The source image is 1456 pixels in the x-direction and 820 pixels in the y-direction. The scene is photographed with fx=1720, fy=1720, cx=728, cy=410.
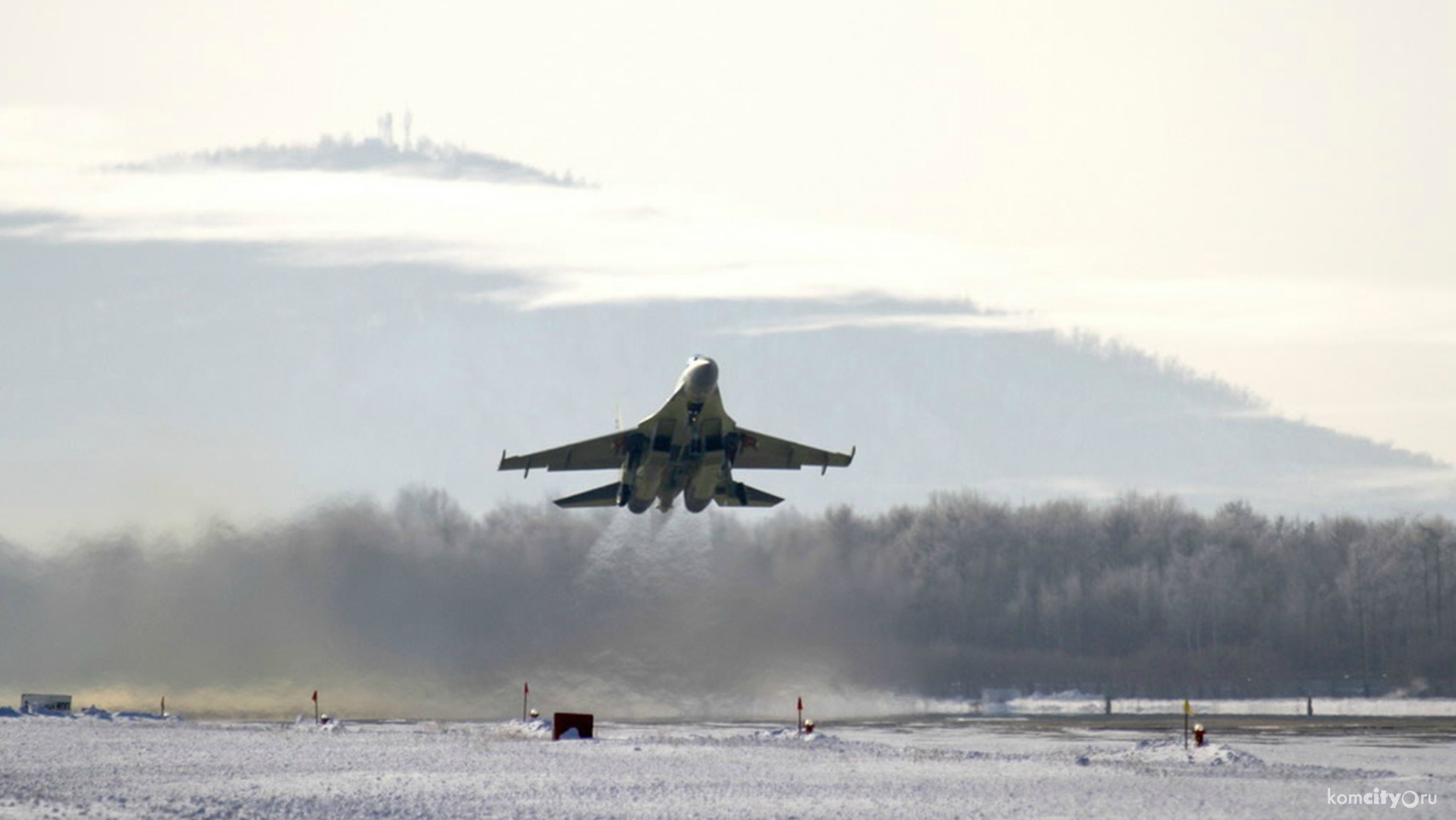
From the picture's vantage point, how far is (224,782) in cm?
4144

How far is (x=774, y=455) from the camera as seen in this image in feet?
225

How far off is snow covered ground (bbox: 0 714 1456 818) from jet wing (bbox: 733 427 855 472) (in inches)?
456

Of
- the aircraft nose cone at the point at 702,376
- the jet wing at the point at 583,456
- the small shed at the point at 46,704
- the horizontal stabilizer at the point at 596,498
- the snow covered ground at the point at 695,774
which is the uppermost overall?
the aircraft nose cone at the point at 702,376

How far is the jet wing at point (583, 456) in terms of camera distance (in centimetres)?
6669

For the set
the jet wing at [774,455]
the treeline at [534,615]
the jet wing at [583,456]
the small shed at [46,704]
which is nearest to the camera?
the jet wing at [583,456]

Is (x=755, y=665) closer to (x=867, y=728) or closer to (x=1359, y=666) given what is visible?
(x=867, y=728)

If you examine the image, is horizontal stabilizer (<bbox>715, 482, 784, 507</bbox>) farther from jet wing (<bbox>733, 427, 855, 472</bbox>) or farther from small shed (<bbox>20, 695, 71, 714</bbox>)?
small shed (<bbox>20, 695, 71, 714</bbox>)

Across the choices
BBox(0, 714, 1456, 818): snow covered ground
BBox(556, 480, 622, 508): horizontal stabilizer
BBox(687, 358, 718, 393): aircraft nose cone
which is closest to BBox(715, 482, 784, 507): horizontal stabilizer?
BBox(556, 480, 622, 508): horizontal stabilizer

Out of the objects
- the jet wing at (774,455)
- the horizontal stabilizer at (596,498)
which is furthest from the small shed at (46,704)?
the jet wing at (774,455)

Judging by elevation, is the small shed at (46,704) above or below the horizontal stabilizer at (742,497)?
below

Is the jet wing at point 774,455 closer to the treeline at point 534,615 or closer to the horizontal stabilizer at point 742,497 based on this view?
the horizontal stabilizer at point 742,497

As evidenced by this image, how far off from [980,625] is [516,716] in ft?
163

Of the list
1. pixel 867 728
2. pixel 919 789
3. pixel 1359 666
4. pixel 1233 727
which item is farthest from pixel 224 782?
pixel 1359 666

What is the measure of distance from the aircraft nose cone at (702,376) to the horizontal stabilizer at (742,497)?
8.03 meters
